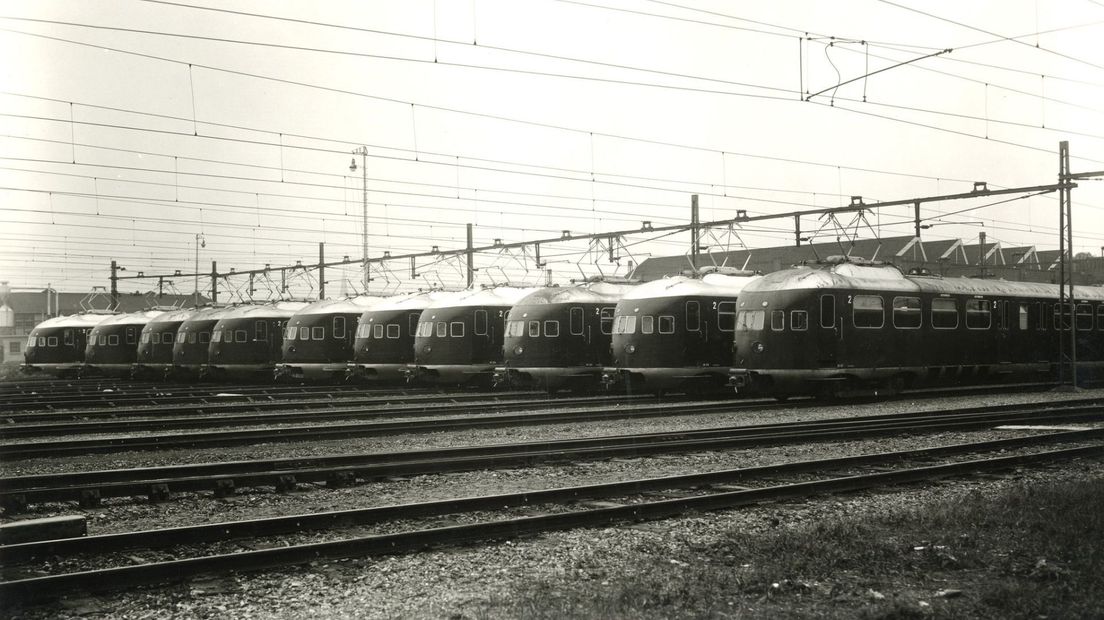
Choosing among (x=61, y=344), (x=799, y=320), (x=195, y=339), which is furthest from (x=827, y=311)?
(x=61, y=344)

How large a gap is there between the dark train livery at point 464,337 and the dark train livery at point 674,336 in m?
5.15

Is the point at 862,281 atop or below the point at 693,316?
atop

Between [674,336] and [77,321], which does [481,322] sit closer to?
[674,336]

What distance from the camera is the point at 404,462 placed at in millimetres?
12227

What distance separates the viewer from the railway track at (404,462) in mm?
10375

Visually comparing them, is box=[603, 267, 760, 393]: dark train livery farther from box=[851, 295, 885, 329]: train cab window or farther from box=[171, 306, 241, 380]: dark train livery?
box=[171, 306, 241, 380]: dark train livery

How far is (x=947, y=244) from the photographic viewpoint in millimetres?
61844

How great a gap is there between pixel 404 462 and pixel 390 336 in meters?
19.5

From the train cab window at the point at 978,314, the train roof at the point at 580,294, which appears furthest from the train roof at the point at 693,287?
the train cab window at the point at 978,314

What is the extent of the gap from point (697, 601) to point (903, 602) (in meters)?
1.39

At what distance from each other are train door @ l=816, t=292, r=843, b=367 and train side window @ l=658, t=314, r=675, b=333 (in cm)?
367

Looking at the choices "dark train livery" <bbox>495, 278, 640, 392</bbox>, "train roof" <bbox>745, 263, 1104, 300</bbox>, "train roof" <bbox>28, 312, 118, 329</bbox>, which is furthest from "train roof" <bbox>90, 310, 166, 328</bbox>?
"train roof" <bbox>745, 263, 1104, 300</bbox>

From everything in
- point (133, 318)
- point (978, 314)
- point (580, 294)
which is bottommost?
point (978, 314)

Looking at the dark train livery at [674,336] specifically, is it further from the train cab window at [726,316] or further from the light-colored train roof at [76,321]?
the light-colored train roof at [76,321]
